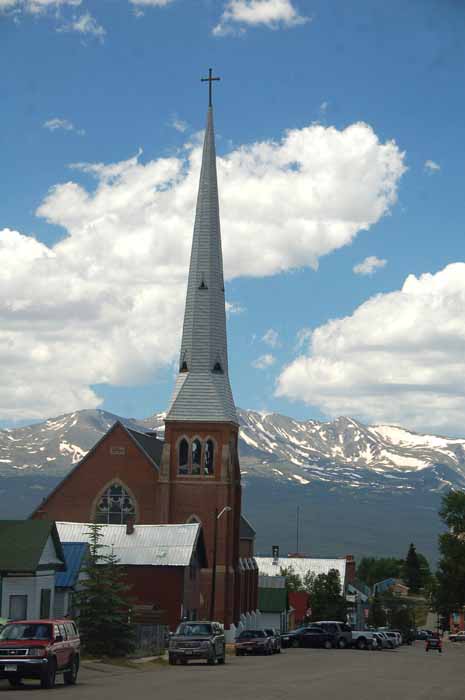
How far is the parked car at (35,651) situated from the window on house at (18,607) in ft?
50.8

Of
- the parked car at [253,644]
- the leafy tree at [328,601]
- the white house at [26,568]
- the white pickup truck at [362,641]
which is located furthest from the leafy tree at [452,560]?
the white house at [26,568]

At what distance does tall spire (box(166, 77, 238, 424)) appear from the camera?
86.4m

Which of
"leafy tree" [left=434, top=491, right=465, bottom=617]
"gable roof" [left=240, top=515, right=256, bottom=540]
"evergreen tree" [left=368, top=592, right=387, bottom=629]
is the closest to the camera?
"gable roof" [left=240, top=515, right=256, bottom=540]

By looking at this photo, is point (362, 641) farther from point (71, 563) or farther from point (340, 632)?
point (71, 563)

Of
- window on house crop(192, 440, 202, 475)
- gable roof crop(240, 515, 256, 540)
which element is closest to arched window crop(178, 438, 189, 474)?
window on house crop(192, 440, 202, 475)

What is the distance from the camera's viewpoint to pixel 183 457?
85.2 meters

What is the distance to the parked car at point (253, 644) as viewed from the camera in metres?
59.5

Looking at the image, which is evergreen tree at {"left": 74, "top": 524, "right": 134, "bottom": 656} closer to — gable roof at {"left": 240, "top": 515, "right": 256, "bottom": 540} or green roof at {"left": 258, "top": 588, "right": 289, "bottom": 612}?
gable roof at {"left": 240, "top": 515, "right": 256, "bottom": 540}

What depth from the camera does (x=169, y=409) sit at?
283 feet

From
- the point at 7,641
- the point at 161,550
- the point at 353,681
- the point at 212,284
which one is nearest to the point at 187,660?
the point at 353,681

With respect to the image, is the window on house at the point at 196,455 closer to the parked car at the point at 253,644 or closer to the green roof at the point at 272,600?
the parked car at the point at 253,644

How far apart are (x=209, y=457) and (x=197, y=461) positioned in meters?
0.87

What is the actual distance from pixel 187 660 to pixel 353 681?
13.7 metres

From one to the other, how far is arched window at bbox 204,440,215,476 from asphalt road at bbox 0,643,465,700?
38413 mm
